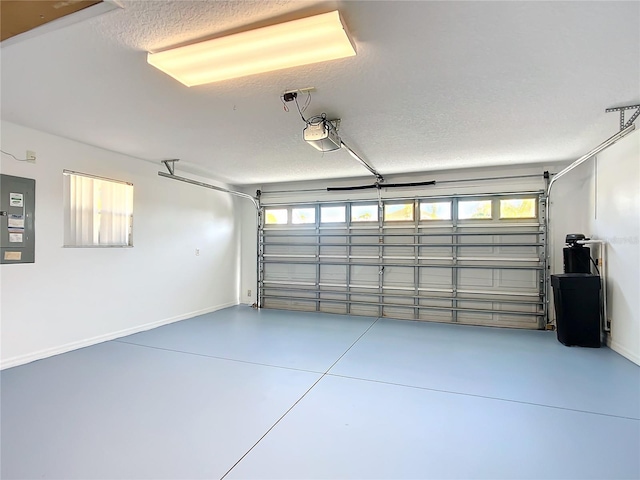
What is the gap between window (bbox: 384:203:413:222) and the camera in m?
6.03

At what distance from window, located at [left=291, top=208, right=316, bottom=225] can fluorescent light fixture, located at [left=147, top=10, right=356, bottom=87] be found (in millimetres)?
4474

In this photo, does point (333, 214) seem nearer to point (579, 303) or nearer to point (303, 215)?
point (303, 215)

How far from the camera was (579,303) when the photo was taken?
4.17 metres

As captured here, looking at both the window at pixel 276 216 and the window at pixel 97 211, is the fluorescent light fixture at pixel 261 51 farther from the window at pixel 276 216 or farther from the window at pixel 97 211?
the window at pixel 276 216

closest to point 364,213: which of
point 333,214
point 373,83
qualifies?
point 333,214

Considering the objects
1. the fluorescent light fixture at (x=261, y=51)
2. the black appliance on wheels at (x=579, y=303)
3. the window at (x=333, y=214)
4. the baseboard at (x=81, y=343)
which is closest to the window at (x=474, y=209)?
the black appliance on wheels at (x=579, y=303)

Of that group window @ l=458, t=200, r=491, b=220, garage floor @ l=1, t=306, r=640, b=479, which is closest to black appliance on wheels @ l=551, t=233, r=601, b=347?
garage floor @ l=1, t=306, r=640, b=479

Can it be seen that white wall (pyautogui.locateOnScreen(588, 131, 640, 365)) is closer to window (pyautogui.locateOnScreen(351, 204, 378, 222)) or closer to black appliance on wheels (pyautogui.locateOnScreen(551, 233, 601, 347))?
black appliance on wheels (pyautogui.locateOnScreen(551, 233, 601, 347))

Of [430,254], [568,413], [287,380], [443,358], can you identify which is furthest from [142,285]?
[568,413]

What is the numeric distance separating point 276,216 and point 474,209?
153 inches

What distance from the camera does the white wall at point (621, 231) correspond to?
353cm

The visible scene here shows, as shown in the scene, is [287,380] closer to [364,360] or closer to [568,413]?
[364,360]

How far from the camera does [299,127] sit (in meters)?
3.47

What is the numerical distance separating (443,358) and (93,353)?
4110 millimetres
